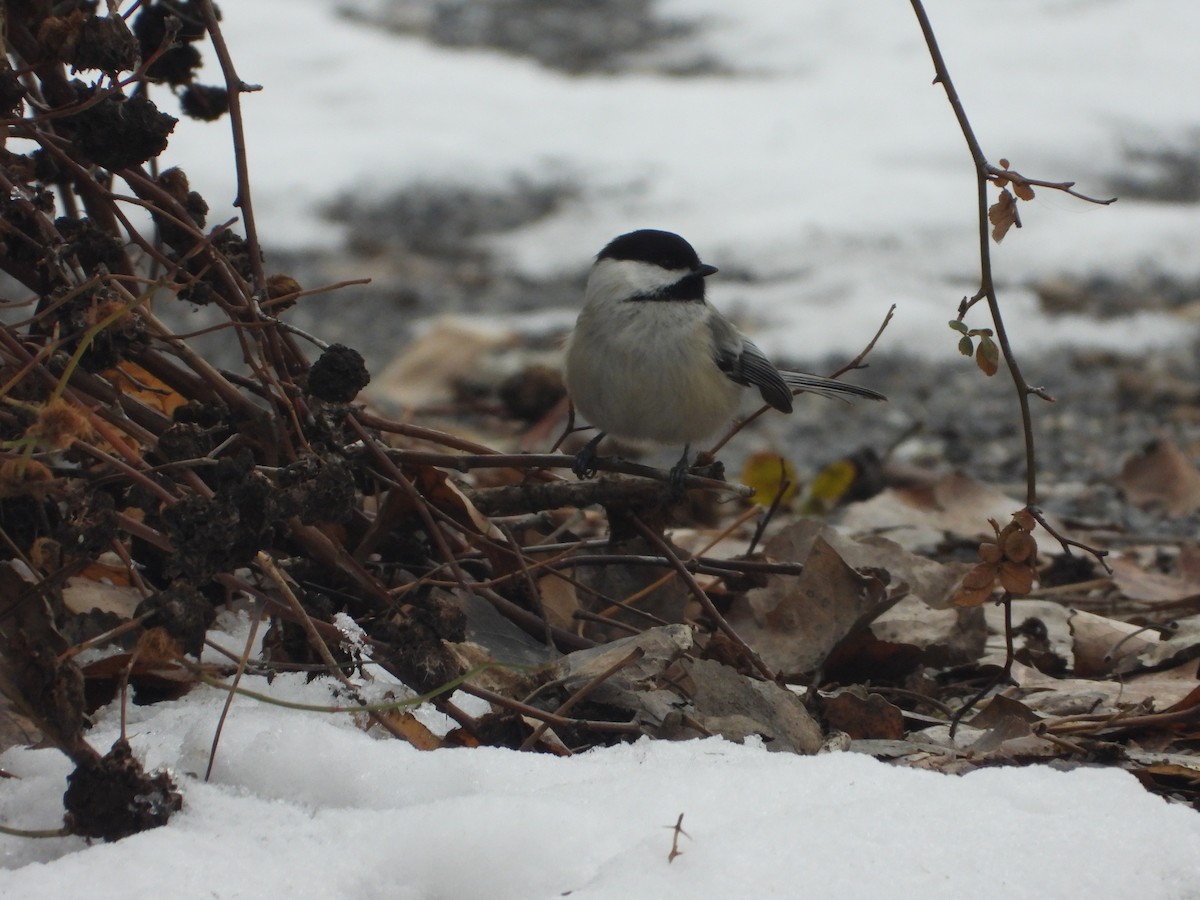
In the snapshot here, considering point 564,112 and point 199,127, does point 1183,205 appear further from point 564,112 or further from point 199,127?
point 199,127

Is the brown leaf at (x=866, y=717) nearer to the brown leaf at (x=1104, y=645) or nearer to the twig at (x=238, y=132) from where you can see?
the brown leaf at (x=1104, y=645)

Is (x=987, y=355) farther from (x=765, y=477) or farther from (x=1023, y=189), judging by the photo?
(x=765, y=477)

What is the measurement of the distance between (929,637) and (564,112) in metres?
6.94

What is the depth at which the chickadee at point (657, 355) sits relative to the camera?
A: 3367 millimetres

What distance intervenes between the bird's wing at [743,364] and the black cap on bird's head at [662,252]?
149mm

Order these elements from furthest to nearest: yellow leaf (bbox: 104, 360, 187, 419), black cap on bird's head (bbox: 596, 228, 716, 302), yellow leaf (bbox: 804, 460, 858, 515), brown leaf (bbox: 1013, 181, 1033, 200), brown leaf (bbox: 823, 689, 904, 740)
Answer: yellow leaf (bbox: 804, 460, 858, 515) < black cap on bird's head (bbox: 596, 228, 716, 302) < yellow leaf (bbox: 104, 360, 187, 419) < brown leaf (bbox: 823, 689, 904, 740) < brown leaf (bbox: 1013, 181, 1033, 200)

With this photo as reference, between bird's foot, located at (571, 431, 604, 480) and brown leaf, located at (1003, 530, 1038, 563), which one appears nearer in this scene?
brown leaf, located at (1003, 530, 1038, 563)

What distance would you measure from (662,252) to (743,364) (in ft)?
1.20

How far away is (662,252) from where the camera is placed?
3590 millimetres

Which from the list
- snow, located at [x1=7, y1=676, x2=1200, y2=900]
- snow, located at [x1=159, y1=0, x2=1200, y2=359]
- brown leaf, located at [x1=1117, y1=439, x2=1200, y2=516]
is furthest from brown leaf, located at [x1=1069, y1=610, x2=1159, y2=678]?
snow, located at [x1=159, y1=0, x2=1200, y2=359]

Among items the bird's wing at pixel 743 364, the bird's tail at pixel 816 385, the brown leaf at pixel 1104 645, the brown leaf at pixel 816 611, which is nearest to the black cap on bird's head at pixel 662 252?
the bird's wing at pixel 743 364

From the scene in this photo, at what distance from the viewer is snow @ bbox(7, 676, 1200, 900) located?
166 centimetres

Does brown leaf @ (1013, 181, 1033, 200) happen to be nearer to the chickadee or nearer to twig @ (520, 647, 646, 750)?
twig @ (520, 647, 646, 750)

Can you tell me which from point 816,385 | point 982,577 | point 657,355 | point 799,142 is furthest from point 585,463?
point 799,142
